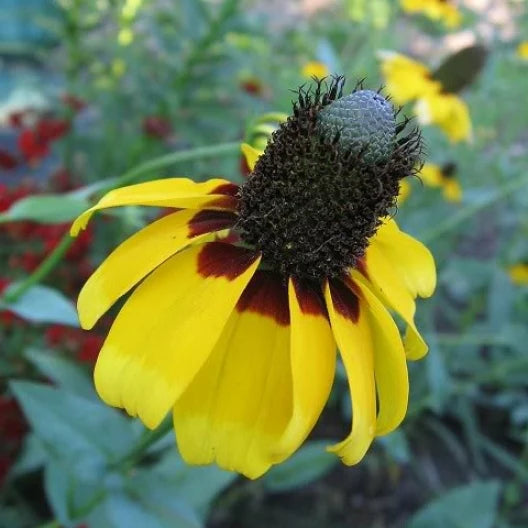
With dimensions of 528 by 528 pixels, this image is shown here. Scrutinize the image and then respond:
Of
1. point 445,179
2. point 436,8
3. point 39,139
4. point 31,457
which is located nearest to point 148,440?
point 31,457

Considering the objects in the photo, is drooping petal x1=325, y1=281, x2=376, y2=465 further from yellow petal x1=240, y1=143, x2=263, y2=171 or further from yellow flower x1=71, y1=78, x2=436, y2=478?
yellow petal x1=240, y1=143, x2=263, y2=171

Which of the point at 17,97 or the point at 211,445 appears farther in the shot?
the point at 17,97

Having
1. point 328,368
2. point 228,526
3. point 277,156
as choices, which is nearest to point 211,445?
point 328,368

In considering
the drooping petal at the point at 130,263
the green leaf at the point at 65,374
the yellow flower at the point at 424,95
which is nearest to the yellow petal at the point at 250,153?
the drooping petal at the point at 130,263

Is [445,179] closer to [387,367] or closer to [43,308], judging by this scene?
[43,308]

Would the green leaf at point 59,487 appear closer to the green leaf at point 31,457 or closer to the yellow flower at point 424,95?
the green leaf at point 31,457

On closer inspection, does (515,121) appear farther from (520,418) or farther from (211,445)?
(211,445)
